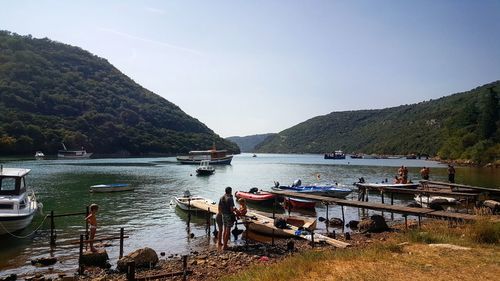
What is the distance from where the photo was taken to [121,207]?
34562 millimetres

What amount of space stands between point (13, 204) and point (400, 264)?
2000 centimetres

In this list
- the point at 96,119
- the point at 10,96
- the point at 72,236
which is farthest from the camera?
the point at 96,119

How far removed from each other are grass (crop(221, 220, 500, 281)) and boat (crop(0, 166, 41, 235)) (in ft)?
47.9

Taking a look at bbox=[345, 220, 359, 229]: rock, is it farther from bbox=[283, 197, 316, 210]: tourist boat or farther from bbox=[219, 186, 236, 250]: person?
bbox=[219, 186, 236, 250]: person

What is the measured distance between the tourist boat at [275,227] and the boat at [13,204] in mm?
12433

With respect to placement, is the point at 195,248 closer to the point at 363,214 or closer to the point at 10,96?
the point at 363,214

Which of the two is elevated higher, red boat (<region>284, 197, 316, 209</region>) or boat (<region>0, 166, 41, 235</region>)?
boat (<region>0, 166, 41, 235</region>)

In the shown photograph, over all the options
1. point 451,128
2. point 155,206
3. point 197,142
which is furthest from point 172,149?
point 155,206

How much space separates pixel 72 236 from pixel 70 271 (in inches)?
283

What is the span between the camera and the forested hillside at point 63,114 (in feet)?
410

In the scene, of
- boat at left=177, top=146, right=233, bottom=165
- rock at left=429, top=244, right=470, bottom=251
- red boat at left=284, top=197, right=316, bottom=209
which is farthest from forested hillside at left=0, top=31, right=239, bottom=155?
rock at left=429, top=244, right=470, bottom=251

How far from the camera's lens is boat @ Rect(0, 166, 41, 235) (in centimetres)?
2008

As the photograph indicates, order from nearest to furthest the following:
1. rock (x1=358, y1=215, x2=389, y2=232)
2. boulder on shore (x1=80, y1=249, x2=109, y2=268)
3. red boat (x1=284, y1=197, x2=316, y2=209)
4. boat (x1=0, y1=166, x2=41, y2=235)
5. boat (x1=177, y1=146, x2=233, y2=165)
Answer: boulder on shore (x1=80, y1=249, x2=109, y2=268), boat (x1=0, y1=166, x2=41, y2=235), rock (x1=358, y1=215, x2=389, y2=232), red boat (x1=284, y1=197, x2=316, y2=209), boat (x1=177, y1=146, x2=233, y2=165)

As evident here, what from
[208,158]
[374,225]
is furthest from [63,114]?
[374,225]
